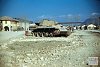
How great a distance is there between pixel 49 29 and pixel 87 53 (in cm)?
187

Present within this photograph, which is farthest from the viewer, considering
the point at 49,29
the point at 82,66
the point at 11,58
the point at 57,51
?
the point at 49,29

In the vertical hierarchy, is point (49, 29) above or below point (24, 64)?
above

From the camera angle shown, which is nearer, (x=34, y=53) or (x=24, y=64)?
(x=24, y=64)

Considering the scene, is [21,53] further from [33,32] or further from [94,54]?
[33,32]

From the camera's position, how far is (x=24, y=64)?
3.96m

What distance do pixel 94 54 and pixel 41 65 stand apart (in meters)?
0.85

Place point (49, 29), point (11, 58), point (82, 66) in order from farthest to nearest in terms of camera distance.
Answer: point (49, 29), point (11, 58), point (82, 66)

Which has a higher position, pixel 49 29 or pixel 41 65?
pixel 49 29

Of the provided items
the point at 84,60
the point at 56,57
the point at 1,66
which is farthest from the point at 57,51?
the point at 1,66

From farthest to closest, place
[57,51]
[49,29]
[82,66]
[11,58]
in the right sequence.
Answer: [49,29], [57,51], [11,58], [82,66]

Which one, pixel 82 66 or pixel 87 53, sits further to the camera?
pixel 87 53

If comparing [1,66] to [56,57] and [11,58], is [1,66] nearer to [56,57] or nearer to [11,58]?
[11,58]

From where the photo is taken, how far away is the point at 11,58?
421 cm

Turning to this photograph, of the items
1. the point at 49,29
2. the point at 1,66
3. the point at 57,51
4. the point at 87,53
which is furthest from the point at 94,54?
the point at 49,29
